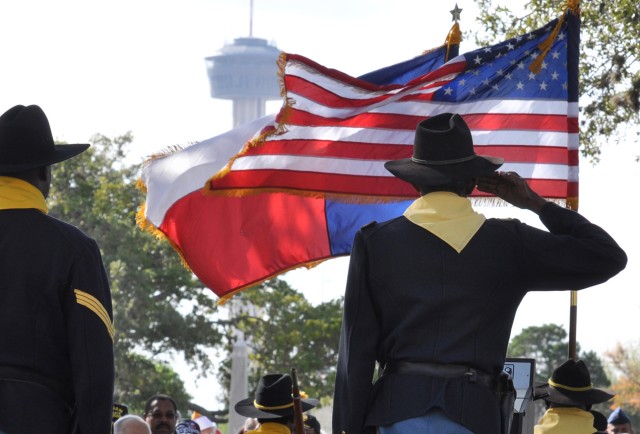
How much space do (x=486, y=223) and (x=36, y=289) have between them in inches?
73.5

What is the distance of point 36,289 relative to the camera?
20.8 ft

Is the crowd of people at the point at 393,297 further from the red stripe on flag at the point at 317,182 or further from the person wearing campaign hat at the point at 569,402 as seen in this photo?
the red stripe on flag at the point at 317,182

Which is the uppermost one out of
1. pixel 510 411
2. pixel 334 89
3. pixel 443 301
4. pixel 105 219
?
pixel 334 89

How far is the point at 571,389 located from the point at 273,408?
2.10 metres

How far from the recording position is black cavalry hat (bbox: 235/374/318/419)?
33.7 feet

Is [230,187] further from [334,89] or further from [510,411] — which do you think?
[510,411]

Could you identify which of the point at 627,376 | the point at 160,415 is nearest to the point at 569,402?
the point at 160,415

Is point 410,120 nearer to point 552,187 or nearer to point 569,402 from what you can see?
point 552,187

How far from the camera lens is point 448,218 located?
643 centimetres

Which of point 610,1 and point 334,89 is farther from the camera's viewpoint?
point 610,1

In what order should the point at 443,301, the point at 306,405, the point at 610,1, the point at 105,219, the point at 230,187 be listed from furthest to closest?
the point at 105,219
the point at 610,1
the point at 306,405
the point at 230,187
the point at 443,301

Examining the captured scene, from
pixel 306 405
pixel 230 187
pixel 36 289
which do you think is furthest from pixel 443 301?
pixel 306 405

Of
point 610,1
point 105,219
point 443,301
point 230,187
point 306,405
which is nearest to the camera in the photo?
point 443,301

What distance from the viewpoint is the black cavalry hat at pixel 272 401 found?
10273 mm
